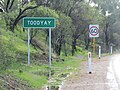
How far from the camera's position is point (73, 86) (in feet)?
42.3

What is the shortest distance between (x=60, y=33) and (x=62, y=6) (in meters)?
2.60

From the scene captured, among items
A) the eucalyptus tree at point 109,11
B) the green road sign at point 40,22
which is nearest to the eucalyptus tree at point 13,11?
the green road sign at point 40,22

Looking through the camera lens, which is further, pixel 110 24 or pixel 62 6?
pixel 110 24

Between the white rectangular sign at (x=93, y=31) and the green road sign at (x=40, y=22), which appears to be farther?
the white rectangular sign at (x=93, y=31)

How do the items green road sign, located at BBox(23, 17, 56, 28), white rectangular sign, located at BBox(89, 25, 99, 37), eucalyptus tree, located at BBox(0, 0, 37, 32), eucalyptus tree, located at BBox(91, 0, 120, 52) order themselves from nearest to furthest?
green road sign, located at BBox(23, 17, 56, 28) → white rectangular sign, located at BBox(89, 25, 99, 37) → eucalyptus tree, located at BBox(0, 0, 37, 32) → eucalyptus tree, located at BBox(91, 0, 120, 52)

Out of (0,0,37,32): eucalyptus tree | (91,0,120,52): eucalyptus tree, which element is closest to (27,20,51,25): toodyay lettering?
(0,0,37,32): eucalyptus tree

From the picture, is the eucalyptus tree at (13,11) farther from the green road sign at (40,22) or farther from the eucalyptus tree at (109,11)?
the eucalyptus tree at (109,11)

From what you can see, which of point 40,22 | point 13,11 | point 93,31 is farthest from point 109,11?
point 40,22

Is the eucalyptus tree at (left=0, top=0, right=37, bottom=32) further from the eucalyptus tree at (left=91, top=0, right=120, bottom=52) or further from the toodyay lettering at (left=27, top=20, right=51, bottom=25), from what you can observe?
the eucalyptus tree at (left=91, top=0, right=120, bottom=52)

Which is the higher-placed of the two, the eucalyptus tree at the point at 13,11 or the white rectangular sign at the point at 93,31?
the eucalyptus tree at the point at 13,11

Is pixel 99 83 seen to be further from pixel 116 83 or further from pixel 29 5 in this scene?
pixel 29 5

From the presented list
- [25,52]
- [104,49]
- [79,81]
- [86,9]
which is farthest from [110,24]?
[79,81]

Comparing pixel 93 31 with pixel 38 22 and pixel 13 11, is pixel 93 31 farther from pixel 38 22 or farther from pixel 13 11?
pixel 13 11

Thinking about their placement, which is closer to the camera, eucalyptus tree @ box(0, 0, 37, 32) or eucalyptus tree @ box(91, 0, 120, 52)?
eucalyptus tree @ box(0, 0, 37, 32)
